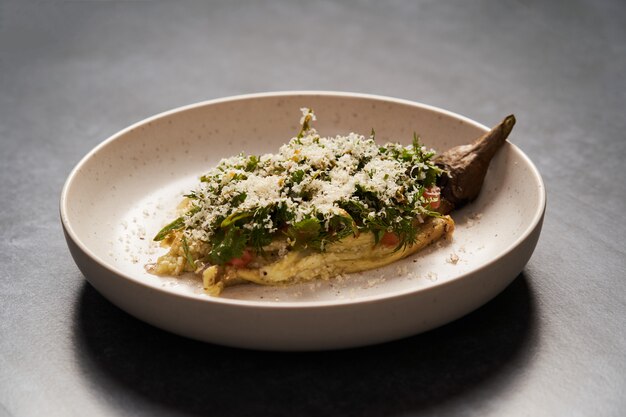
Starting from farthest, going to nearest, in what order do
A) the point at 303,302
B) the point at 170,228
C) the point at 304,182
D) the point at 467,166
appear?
1. the point at 467,166
2. the point at 170,228
3. the point at 304,182
4. the point at 303,302

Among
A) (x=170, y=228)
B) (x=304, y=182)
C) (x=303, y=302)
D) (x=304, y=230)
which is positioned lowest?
(x=170, y=228)

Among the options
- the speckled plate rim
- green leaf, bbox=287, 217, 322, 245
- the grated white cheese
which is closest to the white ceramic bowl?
the speckled plate rim

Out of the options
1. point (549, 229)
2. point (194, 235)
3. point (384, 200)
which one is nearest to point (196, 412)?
point (194, 235)

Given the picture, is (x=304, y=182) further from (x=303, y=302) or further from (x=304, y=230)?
(x=303, y=302)

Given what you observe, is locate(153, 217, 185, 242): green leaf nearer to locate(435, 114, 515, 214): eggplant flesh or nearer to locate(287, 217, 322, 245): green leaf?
locate(287, 217, 322, 245): green leaf

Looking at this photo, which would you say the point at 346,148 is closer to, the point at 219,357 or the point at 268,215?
the point at 268,215

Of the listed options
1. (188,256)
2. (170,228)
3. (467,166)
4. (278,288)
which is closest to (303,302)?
(278,288)
